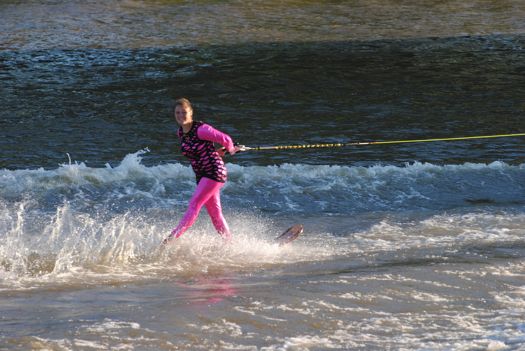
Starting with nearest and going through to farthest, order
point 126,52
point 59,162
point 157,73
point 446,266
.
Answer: point 446,266, point 59,162, point 157,73, point 126,52

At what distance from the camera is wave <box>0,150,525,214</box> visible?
11469 mm

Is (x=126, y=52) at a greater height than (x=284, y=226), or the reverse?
(x=126, y=52)

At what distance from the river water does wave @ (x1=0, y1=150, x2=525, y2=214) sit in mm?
37

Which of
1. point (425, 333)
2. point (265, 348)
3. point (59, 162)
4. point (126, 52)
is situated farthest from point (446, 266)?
point (126, 52)

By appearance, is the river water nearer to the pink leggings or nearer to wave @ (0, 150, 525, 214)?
wave @ (0, 150, 525, 214)

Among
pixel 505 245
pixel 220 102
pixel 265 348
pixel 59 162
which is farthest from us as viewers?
pixel 220 102

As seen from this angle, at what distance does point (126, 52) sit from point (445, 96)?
770 cm

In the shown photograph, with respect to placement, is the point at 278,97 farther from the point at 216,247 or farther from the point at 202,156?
the point at 202,156

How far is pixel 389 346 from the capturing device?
252 inches

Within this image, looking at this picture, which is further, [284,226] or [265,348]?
[284,226]

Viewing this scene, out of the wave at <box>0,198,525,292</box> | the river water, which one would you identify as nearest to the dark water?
the river water

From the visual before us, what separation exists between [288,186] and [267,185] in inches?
10.9

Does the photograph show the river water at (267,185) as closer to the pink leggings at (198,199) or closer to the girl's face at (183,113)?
the pink leggings at (198,199)

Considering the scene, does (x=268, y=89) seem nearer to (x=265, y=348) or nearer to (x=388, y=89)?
(x=388, y=89)
